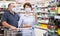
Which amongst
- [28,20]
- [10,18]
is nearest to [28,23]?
[28,20]

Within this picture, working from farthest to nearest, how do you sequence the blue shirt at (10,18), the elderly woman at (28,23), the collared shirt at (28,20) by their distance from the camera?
1. the blue shirt at (10,18)
2. the collared shirt at (28,20)
3. the elderly woman at (28,23)

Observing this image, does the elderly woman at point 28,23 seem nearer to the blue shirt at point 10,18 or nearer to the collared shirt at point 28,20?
the collared shirt at point 28,20

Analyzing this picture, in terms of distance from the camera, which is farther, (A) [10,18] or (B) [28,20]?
(A) [10,18]

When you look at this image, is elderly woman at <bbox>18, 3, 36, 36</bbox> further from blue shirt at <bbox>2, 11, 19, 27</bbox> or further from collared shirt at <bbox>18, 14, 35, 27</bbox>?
blue shirt at <bbox>2, 11, 19, 27</bbox>

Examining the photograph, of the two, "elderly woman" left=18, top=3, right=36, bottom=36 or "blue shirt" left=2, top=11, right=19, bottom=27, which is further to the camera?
"blue shirt" left=2, top=11, right=19, bottom=27

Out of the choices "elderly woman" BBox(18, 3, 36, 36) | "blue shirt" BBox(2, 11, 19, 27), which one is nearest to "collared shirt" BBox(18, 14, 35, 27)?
"elderly woman" BBox(18, 3, 36, 36)

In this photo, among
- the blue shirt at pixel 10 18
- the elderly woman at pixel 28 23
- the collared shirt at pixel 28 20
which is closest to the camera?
the elderly woman at pixel 28 23

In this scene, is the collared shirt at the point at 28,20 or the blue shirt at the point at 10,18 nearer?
the collared shirt at the point at 28,20

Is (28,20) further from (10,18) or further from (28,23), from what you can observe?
(10,18)

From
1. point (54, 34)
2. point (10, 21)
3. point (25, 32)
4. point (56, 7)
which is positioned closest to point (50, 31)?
point (54, 34)

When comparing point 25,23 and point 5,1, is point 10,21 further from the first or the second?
point 5,1

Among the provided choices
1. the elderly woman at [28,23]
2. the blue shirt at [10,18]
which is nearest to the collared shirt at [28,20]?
the elderly woman at [28,23]

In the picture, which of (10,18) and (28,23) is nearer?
(28,23)

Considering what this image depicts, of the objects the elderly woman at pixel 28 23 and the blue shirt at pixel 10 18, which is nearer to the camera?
the elderly woman at pixel 28 23
